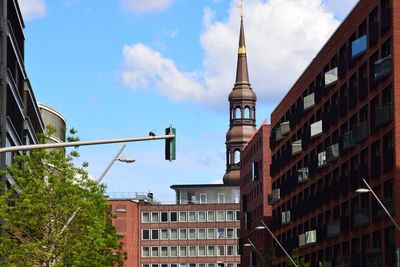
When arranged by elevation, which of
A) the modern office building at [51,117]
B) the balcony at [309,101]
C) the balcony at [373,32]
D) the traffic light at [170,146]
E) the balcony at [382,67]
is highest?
the modern office building at [51,117]

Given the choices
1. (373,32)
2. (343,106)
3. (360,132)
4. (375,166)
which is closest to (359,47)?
(373,32)

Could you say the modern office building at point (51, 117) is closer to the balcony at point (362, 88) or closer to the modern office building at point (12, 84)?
the modern office building at point (12, 84)

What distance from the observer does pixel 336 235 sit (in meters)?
89.1

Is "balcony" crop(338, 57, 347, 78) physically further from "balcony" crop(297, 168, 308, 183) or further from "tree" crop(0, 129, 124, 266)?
"tree" crop(0, 129, 124, 266)

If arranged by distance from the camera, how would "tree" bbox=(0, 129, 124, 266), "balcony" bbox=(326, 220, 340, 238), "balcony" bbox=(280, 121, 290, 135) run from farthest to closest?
"balcony" bbox=(280, 121, 290, 135)
"balcony" bbox=(326, 220, 340, 238)
"tree" bbox=(0, 129, 124, 266)

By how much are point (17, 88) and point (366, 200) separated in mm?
27679

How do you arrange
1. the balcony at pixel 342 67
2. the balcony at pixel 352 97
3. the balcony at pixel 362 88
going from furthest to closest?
the balcony at pixel 342 67 < the balcony at pixel 352 97 < the balcony at pixel 362 88

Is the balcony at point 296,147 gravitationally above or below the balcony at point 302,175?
above

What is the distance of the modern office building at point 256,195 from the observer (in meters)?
140

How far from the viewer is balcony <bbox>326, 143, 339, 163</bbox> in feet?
291

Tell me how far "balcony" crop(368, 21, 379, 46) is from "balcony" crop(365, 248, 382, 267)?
14.1m

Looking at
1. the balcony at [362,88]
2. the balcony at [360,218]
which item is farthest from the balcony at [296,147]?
A: the balcony at [362,88]

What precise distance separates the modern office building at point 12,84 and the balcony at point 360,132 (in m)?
24.7

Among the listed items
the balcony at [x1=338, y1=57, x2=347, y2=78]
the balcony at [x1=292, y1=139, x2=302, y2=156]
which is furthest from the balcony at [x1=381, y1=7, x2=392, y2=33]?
the balcony at [x1=292, y1=139, x2=302, y2=156]
